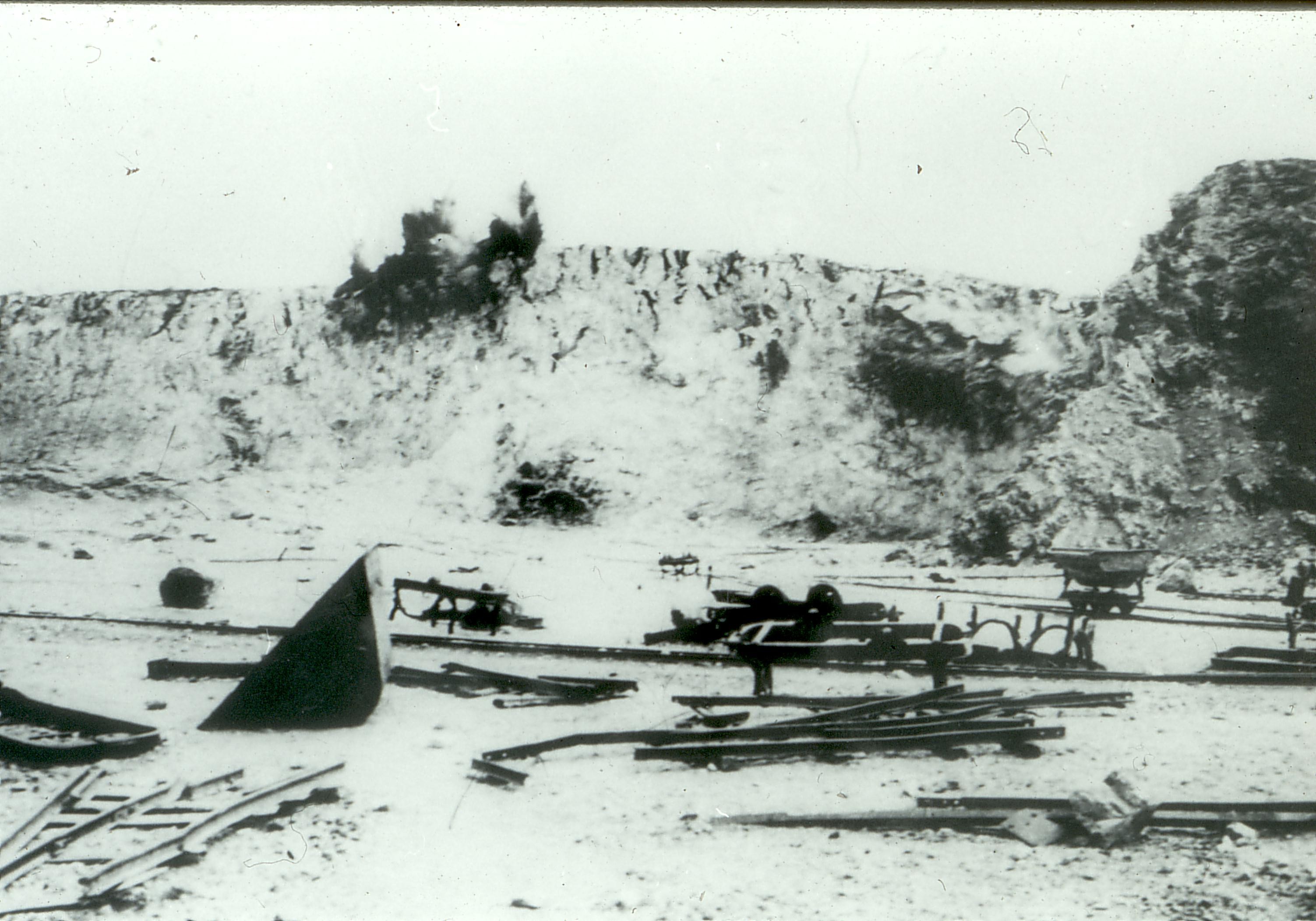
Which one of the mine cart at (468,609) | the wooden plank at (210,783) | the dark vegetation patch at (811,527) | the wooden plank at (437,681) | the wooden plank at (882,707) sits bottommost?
the wooden plank at (210,783)

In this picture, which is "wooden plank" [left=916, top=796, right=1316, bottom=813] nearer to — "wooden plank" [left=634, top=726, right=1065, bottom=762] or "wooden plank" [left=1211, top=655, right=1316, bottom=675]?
"wooden plank" [left=634, top=726, right=1065, bottom=762]

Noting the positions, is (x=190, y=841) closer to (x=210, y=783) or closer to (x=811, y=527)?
(x=210, y=783)

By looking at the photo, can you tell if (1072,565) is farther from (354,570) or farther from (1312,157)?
(354,570)

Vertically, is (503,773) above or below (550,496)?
below

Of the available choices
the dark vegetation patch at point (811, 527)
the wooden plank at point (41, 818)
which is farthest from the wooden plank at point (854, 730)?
the wooden plank at point (41, 818)

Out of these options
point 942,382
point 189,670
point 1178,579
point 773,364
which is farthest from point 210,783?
point 1178,579

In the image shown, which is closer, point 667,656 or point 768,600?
point 768,600

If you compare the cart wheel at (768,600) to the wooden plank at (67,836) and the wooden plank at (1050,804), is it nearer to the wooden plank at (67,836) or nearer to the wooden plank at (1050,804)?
the wooden plank at (1050,804)
